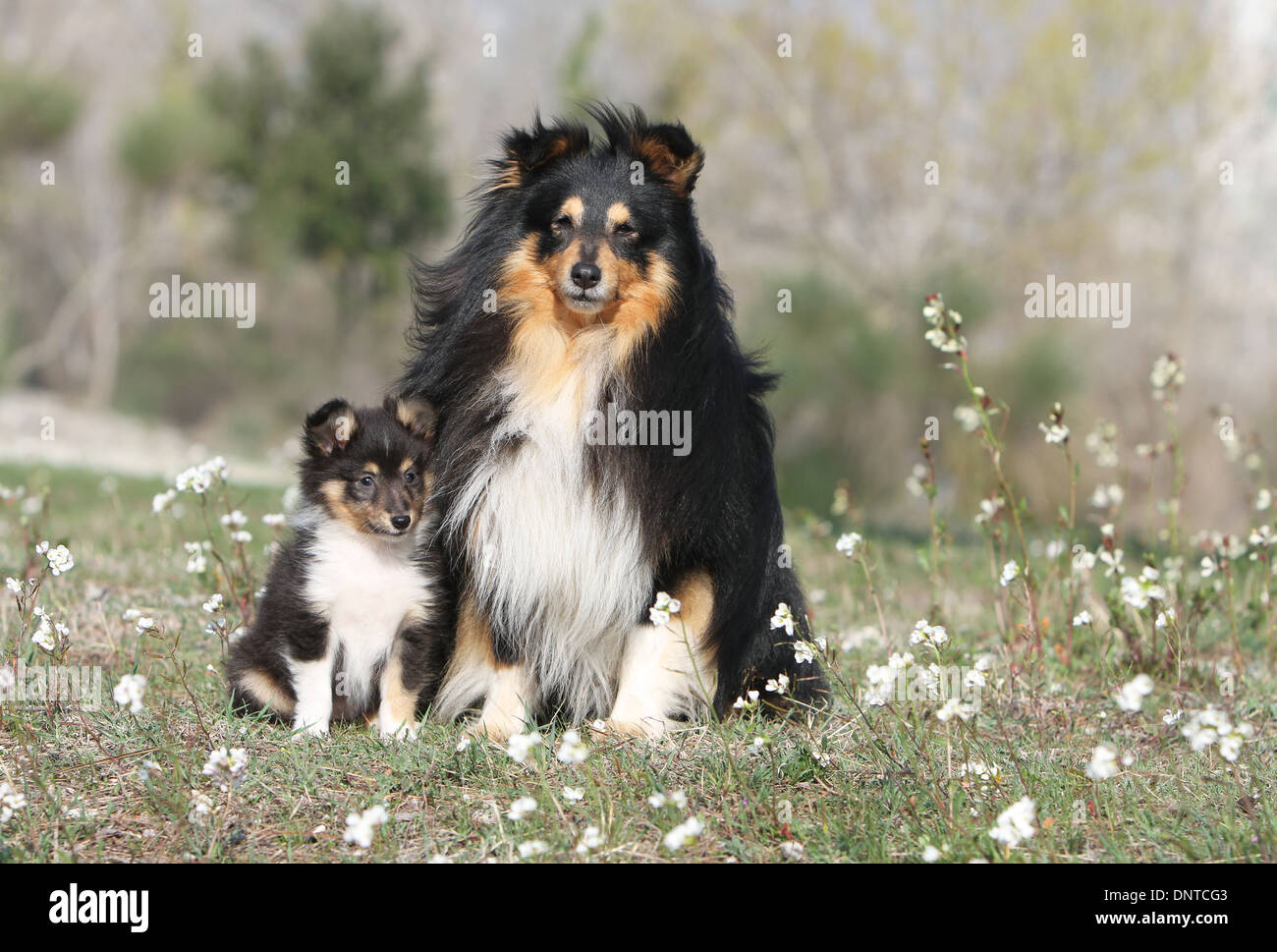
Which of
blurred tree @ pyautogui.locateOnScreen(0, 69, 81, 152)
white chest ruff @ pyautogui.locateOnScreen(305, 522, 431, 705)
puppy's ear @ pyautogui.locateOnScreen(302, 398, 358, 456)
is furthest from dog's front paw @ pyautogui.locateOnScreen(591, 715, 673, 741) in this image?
blurred tree @ pyautogui.locateOnScreen(0, 69, 81, 152)

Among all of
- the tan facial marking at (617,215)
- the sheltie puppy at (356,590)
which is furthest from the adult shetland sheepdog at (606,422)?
the sheltie puppy at (356,590)

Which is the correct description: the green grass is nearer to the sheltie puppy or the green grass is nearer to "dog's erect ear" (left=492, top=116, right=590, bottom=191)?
the sheltie puppy

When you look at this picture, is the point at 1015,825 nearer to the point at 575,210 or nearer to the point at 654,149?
the point at 575,210

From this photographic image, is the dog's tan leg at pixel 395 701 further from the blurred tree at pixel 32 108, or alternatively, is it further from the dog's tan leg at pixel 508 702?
the blurred tree at pixel 32 108

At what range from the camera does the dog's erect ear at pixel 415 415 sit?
4332 mm

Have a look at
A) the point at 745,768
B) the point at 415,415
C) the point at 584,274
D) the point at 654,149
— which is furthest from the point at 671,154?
the point at 745,768

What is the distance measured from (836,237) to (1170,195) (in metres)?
6.88

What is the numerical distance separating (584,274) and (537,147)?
1.85 ft

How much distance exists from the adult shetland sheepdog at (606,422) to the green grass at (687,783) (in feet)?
1.54

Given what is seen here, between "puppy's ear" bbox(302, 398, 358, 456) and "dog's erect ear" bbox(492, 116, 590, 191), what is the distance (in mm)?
1037
